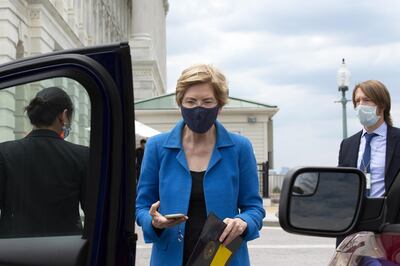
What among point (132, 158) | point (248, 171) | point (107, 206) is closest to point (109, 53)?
point (132, 158)

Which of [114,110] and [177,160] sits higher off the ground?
[114,110]

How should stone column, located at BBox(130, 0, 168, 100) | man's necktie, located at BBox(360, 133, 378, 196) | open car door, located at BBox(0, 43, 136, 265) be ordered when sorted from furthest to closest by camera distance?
stone column, located at BBox(130, 0, 168, 100)
man's necktie, located at BBox(360, 133, 378, 196)
open car door, located at BBox(0, 43, 136, 265)

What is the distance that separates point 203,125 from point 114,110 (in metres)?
0.86

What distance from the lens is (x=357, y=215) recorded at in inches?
80.4

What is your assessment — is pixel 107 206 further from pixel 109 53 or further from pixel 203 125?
pixel 203 125

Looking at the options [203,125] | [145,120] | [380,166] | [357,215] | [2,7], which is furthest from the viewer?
[145,120]

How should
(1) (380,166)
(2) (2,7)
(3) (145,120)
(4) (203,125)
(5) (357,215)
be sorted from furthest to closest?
(3) (145,120) → (2) (2,7) → (1) (380,166) → (4) (203,125) → (5) (357,215)

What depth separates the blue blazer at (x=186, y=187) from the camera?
311 cm

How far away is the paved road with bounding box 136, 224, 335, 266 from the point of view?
10016 millimetres

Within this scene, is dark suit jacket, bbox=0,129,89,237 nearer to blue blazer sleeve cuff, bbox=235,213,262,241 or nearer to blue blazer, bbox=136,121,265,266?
blue blazer, bbox=136,121,265,266

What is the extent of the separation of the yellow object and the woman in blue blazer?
0.32 feet

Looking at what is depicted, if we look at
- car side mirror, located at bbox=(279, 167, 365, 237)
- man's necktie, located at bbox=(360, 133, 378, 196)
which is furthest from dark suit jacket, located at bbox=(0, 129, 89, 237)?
man's necktie, located at bbox=(360, 133, 378, 196)

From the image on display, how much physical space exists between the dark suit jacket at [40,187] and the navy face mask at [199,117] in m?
0.81

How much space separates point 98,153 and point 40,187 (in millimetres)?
221
